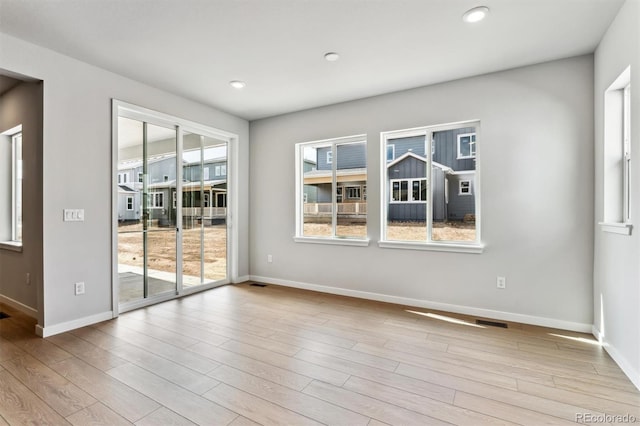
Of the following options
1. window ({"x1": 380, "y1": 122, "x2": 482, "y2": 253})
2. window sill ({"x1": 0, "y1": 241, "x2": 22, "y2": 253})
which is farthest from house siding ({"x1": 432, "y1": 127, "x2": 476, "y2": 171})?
window sill ({"x1": 0, "y1": 241, "x2": 22, "y2": 253})

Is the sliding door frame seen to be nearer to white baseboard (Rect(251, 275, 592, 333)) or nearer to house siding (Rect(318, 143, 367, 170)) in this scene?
white baseboard (Rect(251, 275, 592, 333))

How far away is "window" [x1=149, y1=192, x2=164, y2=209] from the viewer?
392 centimetres

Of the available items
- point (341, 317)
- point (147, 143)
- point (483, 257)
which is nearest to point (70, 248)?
point (147, 143)

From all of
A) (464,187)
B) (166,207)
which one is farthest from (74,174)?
(464,187)

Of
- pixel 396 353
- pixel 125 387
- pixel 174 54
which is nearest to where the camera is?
pixel 125 387

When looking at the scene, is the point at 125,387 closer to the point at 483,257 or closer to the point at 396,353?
the point at 396,353

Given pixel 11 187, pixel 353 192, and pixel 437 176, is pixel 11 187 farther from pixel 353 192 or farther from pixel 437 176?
pixel 437 176

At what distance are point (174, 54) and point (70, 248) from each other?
2.18 metres

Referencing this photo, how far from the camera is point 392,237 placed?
13.3ft

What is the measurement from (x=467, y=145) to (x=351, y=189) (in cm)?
159

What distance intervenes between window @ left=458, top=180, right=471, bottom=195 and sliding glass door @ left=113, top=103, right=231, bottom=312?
345 centimetres

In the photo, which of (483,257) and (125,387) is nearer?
(125,387)

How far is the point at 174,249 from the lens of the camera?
13.7 feet

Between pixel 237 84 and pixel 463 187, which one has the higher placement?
pixel 237 84
